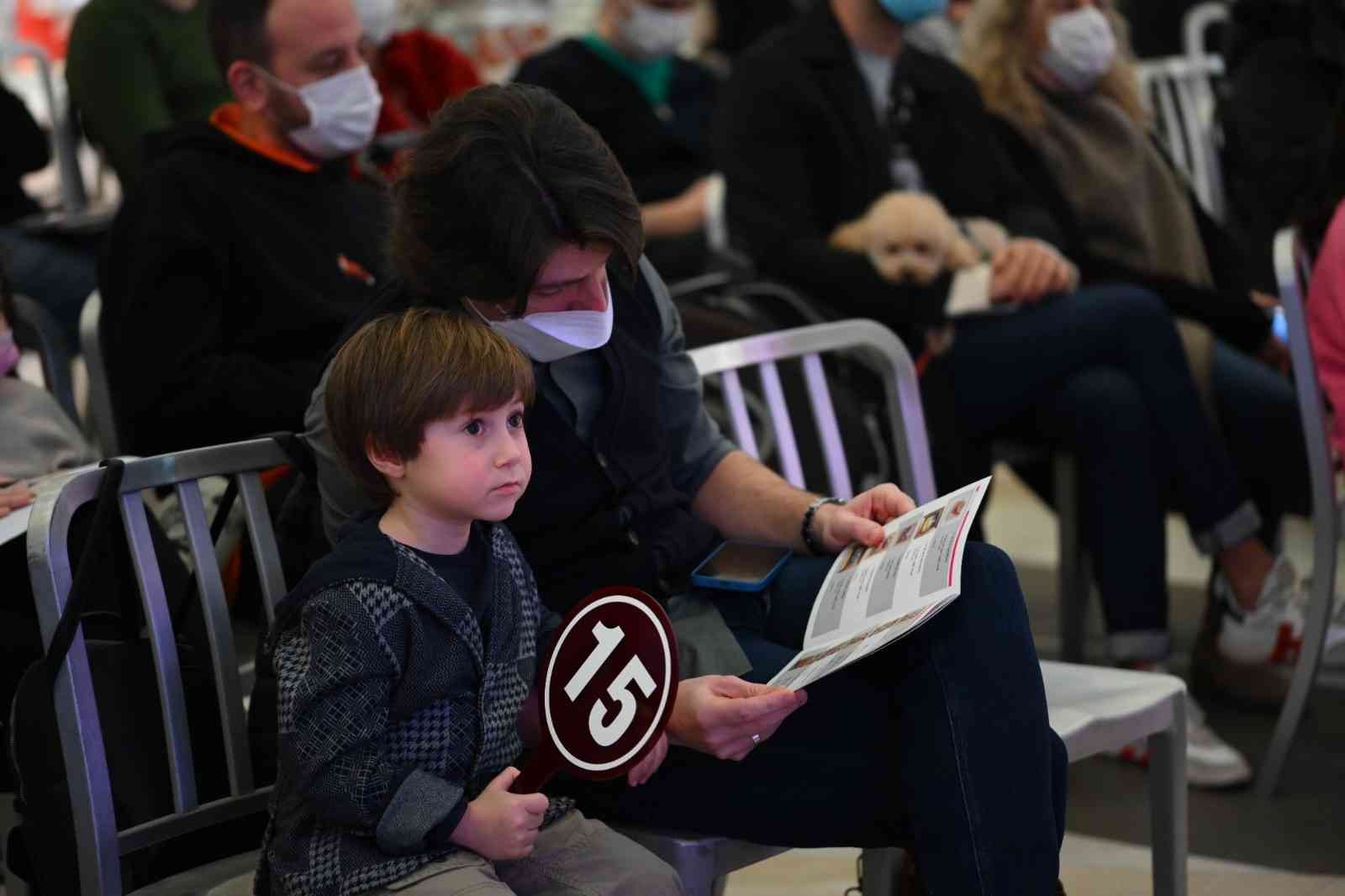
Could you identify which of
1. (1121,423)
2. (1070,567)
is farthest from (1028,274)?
(1070,567)

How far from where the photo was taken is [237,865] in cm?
180

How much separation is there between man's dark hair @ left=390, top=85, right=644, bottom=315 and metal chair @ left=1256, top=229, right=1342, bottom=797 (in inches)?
50.6

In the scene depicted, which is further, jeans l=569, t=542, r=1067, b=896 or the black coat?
the black coat

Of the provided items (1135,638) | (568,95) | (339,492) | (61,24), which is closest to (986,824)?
(339,492)

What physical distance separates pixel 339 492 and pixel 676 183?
268 cm

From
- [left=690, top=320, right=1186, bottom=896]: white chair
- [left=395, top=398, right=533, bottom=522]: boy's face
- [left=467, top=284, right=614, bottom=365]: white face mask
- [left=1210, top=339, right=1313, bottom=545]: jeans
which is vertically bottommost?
[left=1210, top=339, right=1313, bottom=545]: jeans

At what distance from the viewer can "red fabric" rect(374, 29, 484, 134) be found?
417cm

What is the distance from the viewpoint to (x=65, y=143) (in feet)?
14.7

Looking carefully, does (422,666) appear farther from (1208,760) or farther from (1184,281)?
(1184,281)

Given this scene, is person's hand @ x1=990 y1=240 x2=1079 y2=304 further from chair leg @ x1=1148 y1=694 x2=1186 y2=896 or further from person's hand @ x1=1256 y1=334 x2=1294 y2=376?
chair leg @ x1=1148 y1=694 x2=1186 y2=896

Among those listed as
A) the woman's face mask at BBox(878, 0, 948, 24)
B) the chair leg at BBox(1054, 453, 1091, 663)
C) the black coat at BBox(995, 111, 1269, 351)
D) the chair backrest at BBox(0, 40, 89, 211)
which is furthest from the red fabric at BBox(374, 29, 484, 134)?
the chair leg at BBox(1054, 453, 1091, 663)

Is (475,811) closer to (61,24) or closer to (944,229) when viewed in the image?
(944,229)

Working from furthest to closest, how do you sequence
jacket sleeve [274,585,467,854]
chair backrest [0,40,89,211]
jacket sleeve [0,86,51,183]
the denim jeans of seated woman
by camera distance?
chair backrest [0,40,89,211]
jacket sleeve [0,86,51,183]
the denim jeans of seated woman
jacket sleeve [274,585,467,854]

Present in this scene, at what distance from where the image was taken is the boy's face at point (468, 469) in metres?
1.59
